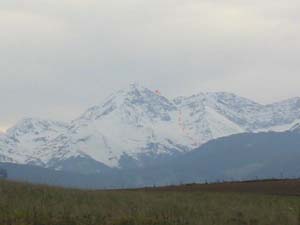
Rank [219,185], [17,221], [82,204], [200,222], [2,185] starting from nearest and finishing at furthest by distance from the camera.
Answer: [17,221] < [200,222] < [82,204] < [2,185] < [219,185]

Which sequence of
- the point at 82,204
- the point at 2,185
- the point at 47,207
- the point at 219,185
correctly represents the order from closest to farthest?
the point at 47,207 → the point at 82,204 → the point at 2,185 → the point at 219,185

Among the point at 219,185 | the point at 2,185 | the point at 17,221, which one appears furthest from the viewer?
the point at 219,185

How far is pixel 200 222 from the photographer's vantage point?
2525cm

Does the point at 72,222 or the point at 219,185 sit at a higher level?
the point at 219,185

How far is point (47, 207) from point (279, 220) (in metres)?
8.42

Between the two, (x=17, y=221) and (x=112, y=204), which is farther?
(x=112, y=204)

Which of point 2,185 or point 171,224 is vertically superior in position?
point 2,185

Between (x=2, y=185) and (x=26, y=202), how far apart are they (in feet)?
24.2

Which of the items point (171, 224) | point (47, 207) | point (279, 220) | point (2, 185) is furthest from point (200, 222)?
point (2, 185)

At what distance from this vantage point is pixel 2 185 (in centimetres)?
3550

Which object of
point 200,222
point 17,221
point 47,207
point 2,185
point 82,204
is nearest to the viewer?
point 17,221

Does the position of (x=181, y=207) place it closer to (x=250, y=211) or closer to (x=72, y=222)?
(x=250, y=211)

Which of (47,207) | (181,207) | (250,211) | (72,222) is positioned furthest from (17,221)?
(250,211)

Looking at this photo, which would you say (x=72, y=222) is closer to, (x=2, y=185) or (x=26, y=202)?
(x=26, y=202)
